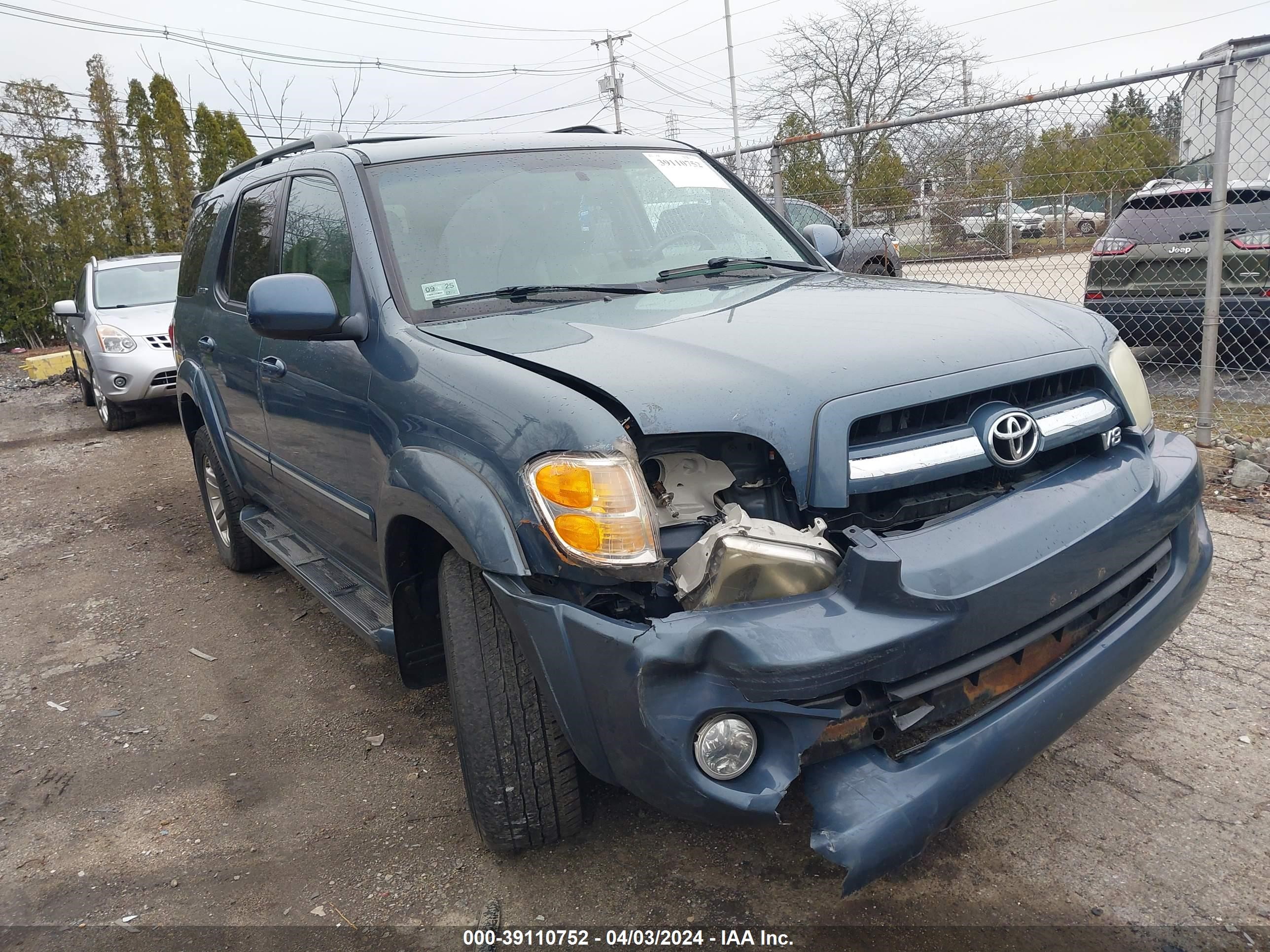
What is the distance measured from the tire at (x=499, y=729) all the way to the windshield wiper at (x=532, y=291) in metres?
0.87

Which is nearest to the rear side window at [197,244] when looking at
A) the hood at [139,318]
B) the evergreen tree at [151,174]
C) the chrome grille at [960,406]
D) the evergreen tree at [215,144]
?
the chrome grille at [960,406]

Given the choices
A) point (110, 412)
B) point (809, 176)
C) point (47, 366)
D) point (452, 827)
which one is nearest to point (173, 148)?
point (47, 366)

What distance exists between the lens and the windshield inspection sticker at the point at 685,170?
361 centimetres

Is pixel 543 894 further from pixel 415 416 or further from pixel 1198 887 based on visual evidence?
pixel 1198 887

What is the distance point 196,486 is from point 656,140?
505 centimetres

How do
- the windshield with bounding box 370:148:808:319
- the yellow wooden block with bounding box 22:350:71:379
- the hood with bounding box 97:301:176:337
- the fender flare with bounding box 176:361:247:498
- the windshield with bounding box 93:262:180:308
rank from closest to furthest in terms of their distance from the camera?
the windshield with bounding box 370:148:808:319, the fender flare with bounding box 176:361:247:498, the hood with bounding box 97:301:176:337, the windshield with bounding box 93:262:180:308, the yellow wooden block with bounding box 22:350:71:379

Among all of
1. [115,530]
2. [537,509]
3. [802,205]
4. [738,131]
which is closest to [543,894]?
[537,509]

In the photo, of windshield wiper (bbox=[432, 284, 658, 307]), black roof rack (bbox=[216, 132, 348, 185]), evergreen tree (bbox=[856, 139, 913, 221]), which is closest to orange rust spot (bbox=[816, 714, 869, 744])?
windshield wiper (bbox=[432, 284, 658, 307])

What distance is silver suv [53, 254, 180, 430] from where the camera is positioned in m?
9.27

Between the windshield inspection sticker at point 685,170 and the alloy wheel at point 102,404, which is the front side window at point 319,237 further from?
the alloy wheel at point 102,404

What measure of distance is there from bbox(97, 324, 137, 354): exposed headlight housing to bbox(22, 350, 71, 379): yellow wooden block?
6654 mm

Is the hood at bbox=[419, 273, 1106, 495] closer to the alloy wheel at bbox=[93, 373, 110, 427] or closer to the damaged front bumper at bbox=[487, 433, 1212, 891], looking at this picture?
the damaged front bumper at bbox=[487, 433, 1212, 891]

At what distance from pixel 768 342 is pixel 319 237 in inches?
69.0

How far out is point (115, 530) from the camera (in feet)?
20.1
